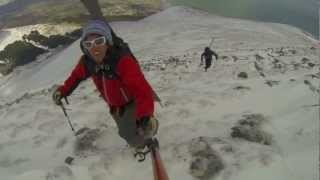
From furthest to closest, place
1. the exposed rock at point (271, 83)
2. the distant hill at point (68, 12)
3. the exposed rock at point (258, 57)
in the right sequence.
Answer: the distant hill at point (68, 12)
the exposed rock at point (258, 57)
the exposed rock at point (271, 83)

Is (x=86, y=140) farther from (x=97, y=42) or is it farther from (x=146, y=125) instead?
(x=146, y=125)

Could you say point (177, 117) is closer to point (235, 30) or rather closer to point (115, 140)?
point (115, 140)

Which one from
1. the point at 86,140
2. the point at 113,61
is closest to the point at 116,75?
the point at 113,61

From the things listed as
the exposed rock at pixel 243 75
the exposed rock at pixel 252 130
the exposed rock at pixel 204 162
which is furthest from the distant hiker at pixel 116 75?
the exposed rock at pixel 243 75

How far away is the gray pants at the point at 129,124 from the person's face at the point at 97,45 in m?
1.05

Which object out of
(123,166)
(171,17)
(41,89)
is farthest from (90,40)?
(171,17)

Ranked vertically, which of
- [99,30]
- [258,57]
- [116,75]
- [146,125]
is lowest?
[258,57]

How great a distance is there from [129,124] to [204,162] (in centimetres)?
126

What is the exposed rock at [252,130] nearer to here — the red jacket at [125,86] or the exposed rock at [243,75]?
the red jacket at [125,86]

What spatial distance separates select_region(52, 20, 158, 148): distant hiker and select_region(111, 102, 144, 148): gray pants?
0.04ft

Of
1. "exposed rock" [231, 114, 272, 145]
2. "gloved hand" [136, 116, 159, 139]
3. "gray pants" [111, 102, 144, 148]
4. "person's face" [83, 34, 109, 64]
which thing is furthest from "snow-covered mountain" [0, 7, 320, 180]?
"person's face" [83, 34, 109, 64]

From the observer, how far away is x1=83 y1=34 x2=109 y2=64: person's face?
6309 mm

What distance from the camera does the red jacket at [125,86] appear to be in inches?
238

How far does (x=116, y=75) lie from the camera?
6.49m
